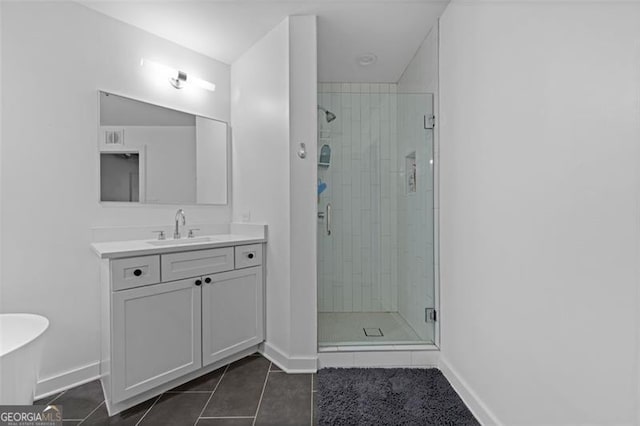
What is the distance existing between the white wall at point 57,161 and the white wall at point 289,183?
3.27ft

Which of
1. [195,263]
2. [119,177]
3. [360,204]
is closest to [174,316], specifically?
[195,263]

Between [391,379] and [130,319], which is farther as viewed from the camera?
[391,379]

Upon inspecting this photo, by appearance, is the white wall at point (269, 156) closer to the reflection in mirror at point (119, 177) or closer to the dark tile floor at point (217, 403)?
the dark tile floor at point (217, 403)

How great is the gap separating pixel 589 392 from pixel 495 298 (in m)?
0.50

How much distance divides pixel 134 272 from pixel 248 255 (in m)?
0.73

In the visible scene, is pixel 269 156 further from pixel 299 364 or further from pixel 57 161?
pixel 299 364

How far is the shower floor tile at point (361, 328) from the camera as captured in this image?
2.16 m

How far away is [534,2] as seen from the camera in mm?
1137

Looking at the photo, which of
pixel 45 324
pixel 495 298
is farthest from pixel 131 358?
pixel 495 298

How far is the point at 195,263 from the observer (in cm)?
186

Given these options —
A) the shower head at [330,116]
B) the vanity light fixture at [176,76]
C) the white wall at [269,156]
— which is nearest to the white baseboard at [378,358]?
the white wall at [269,156]

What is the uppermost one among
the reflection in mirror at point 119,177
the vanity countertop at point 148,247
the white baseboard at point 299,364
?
the reflection in mirror at point 119,177

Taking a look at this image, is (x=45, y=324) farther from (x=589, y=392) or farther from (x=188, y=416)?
(x=589, y=392)

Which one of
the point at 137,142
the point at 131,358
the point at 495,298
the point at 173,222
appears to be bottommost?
the point at 131,358
